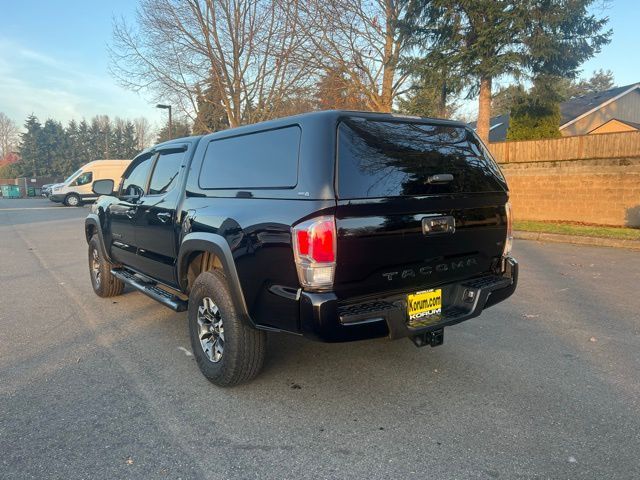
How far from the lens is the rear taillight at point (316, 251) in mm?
2645

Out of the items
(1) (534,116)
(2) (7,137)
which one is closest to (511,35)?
(1) (534,116)

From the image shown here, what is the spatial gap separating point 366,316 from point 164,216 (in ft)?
7.62

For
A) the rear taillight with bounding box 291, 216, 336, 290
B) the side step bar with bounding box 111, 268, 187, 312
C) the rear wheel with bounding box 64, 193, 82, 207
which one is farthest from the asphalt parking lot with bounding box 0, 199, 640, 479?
the rear wheel with bounding box 64, 193, 82, 207

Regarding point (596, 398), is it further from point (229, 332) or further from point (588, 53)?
point (588, 53)

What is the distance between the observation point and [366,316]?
2.76 m

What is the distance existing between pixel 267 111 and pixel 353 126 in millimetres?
18514

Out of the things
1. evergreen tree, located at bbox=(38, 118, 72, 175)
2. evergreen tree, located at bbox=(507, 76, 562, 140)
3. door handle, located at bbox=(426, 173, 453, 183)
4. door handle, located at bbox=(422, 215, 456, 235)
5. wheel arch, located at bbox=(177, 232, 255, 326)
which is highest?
evergreen tree, located at bbox=(38, 118, 72, 175)

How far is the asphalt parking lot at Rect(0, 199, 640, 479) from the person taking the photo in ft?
8.21

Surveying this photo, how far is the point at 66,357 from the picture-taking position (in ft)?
13.2

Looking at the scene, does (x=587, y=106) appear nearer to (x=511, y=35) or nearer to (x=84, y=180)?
(x=511, y=35)

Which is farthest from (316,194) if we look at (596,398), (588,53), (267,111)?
(267,111)

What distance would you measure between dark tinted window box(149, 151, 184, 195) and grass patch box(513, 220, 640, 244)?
Answer: 9.19m

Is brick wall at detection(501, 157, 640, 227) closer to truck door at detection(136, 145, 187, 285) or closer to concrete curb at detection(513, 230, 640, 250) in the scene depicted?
concrete curb at detection(513, 230, 640, 250)

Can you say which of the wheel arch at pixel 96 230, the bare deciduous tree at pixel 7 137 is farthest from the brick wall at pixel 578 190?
the bare deciduous tree at pixel 7 137
